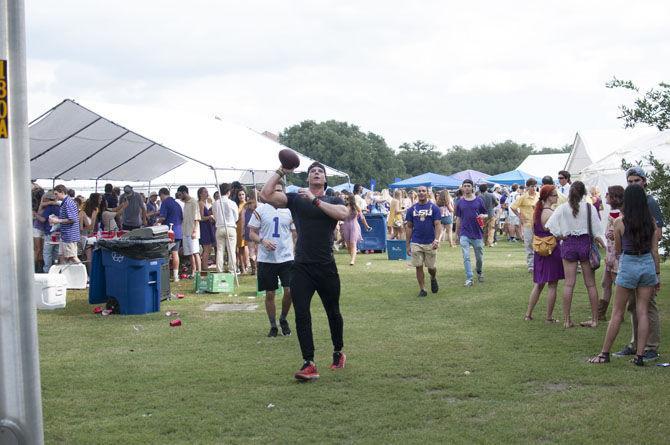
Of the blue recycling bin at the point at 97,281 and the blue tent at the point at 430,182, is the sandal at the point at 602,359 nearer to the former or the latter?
the blue recycling bin at the point at 97,281

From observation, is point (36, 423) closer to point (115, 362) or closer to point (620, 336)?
point (115, 362)

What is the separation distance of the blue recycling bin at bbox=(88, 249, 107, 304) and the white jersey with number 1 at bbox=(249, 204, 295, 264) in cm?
394

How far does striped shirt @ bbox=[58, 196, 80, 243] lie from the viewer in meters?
15.6

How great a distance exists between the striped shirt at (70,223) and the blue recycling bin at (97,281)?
105 inches

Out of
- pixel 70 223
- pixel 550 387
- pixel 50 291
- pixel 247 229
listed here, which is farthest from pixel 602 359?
pixel 70 223

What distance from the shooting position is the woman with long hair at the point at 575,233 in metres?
10.4

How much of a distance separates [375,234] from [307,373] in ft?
61.2

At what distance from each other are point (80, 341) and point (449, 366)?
4923 millimetres

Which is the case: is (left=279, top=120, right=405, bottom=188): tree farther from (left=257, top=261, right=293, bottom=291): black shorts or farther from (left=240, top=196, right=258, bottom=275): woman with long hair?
(left=257, top=261, right=293, bottom=291): black shorts

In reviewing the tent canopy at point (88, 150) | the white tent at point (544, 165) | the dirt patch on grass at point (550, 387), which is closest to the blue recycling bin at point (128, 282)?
the tent canopy at point (88, 150)

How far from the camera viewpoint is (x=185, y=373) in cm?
832

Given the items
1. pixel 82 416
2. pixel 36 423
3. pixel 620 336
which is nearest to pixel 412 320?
pixel 620 336

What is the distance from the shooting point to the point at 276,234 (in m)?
10.4

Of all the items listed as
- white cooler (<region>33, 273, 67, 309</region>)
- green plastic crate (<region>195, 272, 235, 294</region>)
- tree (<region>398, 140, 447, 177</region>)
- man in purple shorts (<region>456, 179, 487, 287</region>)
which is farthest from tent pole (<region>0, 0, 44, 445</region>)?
tree (<region>398, 140, 447, 177</region>)
